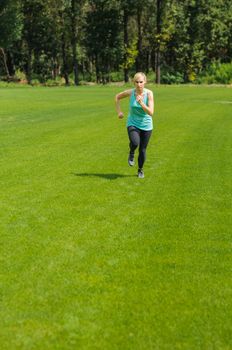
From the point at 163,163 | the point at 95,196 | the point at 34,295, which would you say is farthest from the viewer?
the point at 163,163

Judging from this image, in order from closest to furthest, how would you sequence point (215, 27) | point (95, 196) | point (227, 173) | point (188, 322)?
point (188, 322) < point (95, 196) < point (227, 173) < point (215, 27)

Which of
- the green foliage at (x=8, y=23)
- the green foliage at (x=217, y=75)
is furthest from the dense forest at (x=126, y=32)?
the green foliage at (x=8, y=23)

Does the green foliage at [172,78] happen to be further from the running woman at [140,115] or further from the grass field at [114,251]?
the running woman at [140,115]

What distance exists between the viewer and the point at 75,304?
5.12 m

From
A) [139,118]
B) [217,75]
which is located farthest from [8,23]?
[139,118]

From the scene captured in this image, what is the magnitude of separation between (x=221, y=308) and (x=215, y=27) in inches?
3379

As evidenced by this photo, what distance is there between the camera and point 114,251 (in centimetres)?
670

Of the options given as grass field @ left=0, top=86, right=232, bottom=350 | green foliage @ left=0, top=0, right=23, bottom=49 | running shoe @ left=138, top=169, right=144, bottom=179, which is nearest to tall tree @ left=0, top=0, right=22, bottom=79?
green foliage @ left=0, top=0, right=23, bottom=49

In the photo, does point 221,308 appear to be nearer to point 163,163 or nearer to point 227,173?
point 227,173

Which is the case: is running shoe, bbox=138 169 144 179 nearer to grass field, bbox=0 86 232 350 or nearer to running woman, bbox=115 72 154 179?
grass field, bbox=0 86 232 350

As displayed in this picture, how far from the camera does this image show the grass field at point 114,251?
15.4 feet

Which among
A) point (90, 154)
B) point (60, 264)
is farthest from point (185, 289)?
point (90, 154)

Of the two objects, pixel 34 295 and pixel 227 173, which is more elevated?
pixel 34 295

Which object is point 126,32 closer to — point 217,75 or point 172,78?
point 172,78
